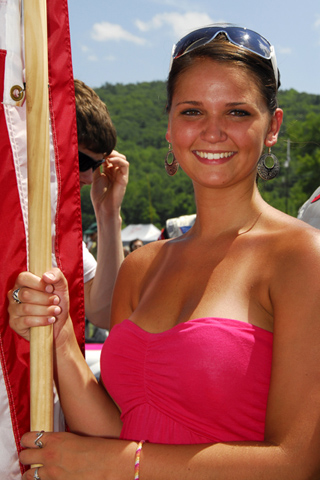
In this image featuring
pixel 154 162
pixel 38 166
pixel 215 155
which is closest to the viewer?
pixel 38 166

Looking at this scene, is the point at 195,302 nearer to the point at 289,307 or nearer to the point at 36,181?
the point at 289,307

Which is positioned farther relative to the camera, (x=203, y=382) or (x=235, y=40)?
(x=235, y=40)

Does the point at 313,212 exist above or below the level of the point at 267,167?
below

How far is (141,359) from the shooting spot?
1808mm

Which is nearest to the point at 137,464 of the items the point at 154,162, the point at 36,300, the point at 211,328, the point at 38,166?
the point at 211,328

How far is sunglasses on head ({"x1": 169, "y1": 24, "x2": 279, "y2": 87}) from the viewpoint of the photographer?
6.33ft

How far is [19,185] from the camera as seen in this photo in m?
1.95

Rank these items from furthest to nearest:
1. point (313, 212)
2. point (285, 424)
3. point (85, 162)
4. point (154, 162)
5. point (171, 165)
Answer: point (154, 162) < point (85, 162) < point (313, 212) < point (171, 165) < point (285, 424)

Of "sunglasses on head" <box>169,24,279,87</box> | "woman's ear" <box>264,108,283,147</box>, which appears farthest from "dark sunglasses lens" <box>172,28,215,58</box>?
"woman's ear" <box>264,108,283,147</box>

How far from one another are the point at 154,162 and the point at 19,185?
2128 inches

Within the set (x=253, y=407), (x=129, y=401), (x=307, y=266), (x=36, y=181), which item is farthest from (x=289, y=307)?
(x=36, y=181)

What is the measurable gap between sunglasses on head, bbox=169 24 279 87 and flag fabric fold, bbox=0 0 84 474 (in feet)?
1.47

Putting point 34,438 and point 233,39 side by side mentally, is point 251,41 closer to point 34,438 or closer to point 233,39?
point 233,39

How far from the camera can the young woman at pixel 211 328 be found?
1483 millimetres
